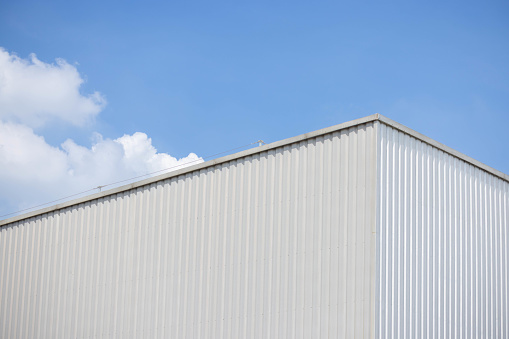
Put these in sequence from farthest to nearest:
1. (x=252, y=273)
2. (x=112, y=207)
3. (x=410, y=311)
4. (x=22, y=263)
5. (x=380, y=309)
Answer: (x=22, y=263) → (x=112, y=207) → (x=252, y=273) → (x=410, y=311) → (x=380, y=309)

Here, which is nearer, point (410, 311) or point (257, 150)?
point (410, 311)

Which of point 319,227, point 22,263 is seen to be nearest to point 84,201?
point 22,263

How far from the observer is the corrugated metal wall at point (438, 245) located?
17.1 metres

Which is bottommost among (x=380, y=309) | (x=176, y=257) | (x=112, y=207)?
(x=380, y=309)

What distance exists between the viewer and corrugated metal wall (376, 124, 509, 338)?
17078 millimetres

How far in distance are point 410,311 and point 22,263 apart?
573 inches

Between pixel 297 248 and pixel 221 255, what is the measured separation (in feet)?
8.51

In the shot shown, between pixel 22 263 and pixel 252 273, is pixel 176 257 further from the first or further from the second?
pixel 22 263

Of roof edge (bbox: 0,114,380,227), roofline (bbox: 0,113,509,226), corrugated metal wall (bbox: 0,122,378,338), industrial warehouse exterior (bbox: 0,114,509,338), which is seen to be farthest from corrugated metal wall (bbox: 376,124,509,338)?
roof edge (bbox: 0,114,380,227)

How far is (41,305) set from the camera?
2395 centimetres

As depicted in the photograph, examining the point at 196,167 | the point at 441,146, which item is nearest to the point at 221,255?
the point at 196,167

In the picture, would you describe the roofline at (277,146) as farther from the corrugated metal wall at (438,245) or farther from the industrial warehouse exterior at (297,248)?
the corrugated metal wall at (438,245)

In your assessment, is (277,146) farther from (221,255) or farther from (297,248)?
(221,255)

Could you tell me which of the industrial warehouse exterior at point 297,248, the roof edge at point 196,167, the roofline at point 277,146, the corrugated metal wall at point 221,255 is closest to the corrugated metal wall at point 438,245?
the industrial warehouse exterior at point 297,248
